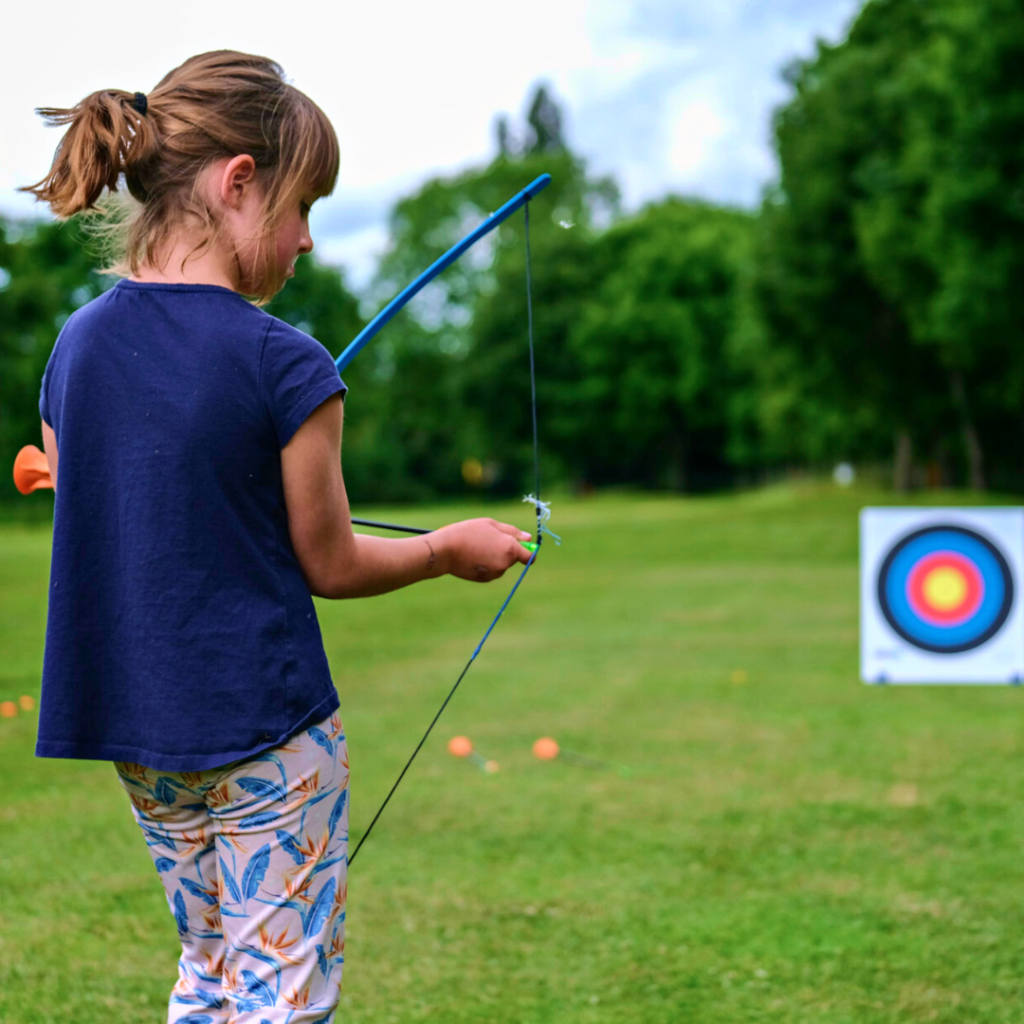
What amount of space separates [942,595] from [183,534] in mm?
6553

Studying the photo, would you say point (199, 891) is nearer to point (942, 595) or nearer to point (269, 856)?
point (269, 856)

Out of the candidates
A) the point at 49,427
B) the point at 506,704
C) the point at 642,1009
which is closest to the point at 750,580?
the point at 506,704

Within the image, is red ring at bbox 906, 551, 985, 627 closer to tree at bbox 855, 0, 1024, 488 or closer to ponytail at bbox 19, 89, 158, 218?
ponytail at bbox 19, 89, 158, 218

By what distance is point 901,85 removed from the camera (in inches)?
761

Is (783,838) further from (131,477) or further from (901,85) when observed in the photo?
(901,85)

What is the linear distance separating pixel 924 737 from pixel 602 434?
1487 inches

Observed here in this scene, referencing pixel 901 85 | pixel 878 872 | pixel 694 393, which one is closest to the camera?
pixel 878 872

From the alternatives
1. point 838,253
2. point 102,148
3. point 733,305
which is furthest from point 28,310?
point 733,305

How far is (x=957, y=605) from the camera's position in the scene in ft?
23.9

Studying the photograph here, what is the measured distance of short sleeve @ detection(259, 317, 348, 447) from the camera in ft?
4.64

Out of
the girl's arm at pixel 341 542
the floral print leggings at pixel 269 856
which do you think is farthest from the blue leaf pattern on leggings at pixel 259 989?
the girl's arm at pixel 341 542

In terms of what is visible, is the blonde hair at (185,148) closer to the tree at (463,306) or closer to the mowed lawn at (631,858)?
the mowed lawn at (631,858)

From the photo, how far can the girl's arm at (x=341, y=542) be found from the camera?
1.44m

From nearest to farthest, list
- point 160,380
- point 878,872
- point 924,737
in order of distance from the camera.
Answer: point 160,380 → point 878,872 → point 924,737
